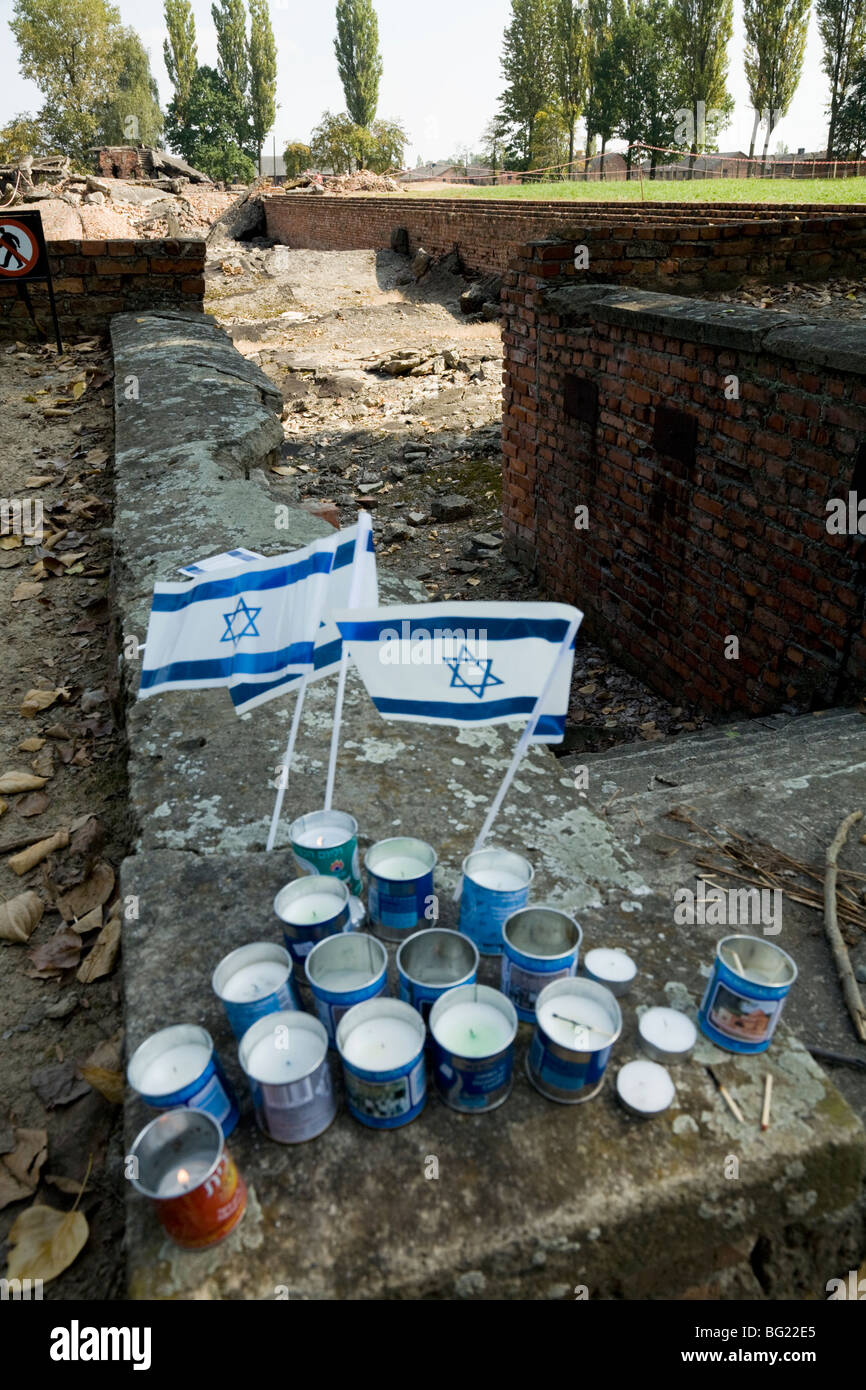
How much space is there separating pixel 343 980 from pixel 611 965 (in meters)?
0.43

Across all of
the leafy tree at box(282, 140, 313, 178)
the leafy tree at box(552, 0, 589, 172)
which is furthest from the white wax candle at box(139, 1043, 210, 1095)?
the leafy tree at box(552, 0, 589, 172)

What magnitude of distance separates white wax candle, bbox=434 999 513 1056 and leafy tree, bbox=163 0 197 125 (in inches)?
2530

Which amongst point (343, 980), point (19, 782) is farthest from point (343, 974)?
point (19, 782)

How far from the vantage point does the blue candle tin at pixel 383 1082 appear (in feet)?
3.51

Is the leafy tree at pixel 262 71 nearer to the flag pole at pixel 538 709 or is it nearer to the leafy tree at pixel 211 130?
the leafy tree at pixel 211 130

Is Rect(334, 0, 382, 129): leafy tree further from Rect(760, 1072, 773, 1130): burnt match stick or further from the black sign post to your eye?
Rect(760, 1072, 773, 1130): burnt match stick

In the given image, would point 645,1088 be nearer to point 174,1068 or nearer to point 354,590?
point 174,1068

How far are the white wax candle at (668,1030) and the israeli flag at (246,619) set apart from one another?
33.7 inches

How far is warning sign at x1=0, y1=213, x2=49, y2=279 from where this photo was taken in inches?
186

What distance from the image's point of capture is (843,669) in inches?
133

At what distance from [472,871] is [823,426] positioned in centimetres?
273

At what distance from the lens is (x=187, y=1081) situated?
41.9 inches

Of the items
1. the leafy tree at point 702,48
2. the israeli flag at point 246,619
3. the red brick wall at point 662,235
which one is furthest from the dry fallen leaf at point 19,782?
the leafy tree at point 702,48

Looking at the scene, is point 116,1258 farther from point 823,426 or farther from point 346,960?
point 823,426
